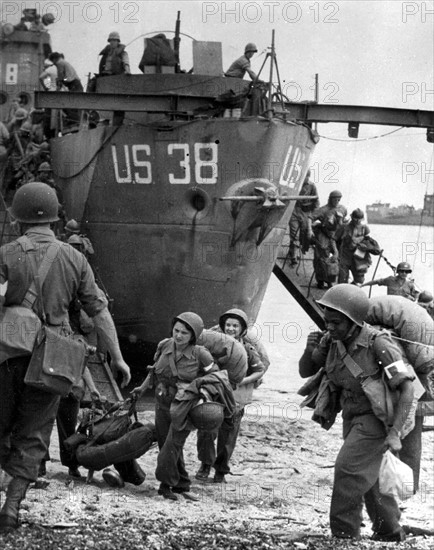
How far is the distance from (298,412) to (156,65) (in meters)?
6.43

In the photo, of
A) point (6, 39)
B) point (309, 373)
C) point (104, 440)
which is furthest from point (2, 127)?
point (309, 373)

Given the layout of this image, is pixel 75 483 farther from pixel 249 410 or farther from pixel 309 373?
pixel 249 410

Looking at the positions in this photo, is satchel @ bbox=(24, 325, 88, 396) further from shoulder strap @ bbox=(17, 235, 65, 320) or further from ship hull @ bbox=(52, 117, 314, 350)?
ship hull @ bbox=(52, 117, 314, 350)

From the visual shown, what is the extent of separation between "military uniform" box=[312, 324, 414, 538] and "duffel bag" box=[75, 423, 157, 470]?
227 cm

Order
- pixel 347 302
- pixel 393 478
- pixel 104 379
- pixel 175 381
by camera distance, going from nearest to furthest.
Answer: pixel 347 302 < pixel 393 478 < pixel 175 381 < pixel 104 379

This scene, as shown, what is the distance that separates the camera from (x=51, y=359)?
6352mm

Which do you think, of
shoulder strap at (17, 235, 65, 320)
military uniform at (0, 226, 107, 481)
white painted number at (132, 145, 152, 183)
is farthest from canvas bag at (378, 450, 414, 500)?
white painted number at (132, 145, 152, 183)

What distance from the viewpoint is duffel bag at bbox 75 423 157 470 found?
8797mm

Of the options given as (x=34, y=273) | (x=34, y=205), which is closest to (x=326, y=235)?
(x=34, y=205)

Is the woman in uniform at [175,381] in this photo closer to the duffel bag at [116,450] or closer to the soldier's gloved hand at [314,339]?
the duffel bag at [116,450]

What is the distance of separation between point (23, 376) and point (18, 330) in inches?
12.1

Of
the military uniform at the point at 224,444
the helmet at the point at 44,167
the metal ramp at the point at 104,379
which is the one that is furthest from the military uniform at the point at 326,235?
the military uniform at the point at 224,444

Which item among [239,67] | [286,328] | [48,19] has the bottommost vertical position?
[286,328]

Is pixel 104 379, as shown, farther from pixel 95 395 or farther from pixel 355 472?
pixel 355 472
